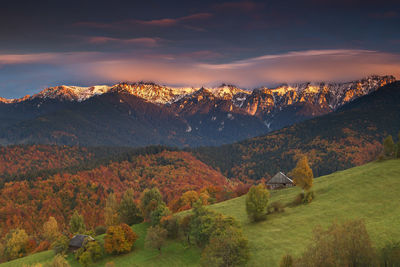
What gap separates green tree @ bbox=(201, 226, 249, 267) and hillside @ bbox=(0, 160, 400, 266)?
217 cm

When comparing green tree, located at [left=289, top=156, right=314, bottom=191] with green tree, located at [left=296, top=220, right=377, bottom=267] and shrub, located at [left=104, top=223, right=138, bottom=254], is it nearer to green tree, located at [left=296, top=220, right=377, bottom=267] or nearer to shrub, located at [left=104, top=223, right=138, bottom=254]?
green tree, located at [left=296, top=220, right=377, bottom=267]

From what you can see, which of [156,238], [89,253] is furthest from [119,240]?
[156,238]

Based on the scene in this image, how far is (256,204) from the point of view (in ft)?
245

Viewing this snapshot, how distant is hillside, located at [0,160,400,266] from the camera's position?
54906mm

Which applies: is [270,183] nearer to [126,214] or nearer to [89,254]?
[126,214]

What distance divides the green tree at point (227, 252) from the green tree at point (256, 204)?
1845 cm

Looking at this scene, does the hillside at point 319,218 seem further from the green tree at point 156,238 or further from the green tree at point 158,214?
the green tree at point 158,214

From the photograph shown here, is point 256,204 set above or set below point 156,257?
above

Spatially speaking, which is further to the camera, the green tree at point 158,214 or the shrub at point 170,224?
the green tree at point 158,214

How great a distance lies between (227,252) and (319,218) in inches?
914

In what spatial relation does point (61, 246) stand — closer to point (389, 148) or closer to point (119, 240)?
point (119, 240)

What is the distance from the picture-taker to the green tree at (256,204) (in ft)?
244

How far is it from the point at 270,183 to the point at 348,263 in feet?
256

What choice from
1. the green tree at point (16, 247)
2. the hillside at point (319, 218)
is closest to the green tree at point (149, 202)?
the hillside at point (319, 218)
